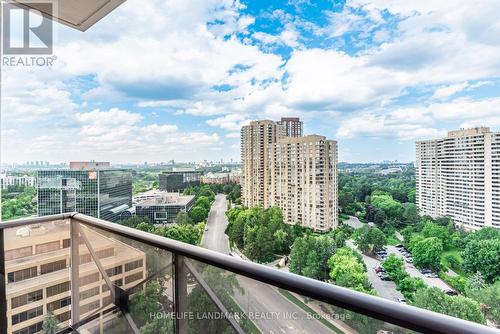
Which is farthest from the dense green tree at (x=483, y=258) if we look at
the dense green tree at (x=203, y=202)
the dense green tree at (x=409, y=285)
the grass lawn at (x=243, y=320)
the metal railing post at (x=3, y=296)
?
the metal railing post at (x=3, y=296)

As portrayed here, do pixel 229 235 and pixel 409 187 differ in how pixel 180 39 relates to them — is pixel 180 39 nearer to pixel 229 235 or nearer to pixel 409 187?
pixel 229 235

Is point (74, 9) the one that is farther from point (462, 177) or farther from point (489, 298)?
point (462, 177)

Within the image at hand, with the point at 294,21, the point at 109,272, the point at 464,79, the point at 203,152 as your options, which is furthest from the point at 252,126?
the point at 109,272

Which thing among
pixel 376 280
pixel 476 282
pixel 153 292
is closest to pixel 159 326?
pixel 153 292

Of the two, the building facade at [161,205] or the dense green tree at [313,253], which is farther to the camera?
the building facade at [161,205]

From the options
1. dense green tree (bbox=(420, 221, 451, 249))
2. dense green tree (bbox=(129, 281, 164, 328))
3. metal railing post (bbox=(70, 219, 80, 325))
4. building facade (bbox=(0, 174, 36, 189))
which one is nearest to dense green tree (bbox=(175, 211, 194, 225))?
building facade (bbox=(0, 174, 36, 189))

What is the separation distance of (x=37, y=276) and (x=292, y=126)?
17.7ft

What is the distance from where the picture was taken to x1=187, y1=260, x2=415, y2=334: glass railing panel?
54 centimetres

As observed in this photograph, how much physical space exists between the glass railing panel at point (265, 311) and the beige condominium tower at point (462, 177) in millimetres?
3771

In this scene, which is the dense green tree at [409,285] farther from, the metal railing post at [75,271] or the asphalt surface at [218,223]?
the metal railing post at [75,271]

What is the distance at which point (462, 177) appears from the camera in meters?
3.66

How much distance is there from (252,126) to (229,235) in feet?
8.72

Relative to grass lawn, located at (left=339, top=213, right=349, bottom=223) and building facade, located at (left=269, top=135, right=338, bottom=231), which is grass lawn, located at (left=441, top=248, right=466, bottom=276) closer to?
grass lawn, located at (left=339, top=213, right=349, bottom=223)

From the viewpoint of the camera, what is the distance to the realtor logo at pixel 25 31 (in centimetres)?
172
